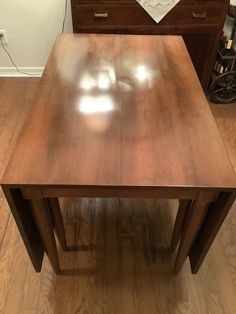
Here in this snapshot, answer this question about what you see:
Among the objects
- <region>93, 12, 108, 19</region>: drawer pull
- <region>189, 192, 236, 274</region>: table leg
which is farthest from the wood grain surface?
<region>189, 192, 236, 274</region>: table leg

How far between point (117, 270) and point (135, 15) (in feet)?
5.42

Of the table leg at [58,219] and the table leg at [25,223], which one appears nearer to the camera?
the table leg at [25,223]

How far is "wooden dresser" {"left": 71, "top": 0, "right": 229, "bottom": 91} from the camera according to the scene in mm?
1932

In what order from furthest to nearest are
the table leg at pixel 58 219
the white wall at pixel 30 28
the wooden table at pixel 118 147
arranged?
the white wall at pixel 30 28
the table leg at pixel 58 219
the wooden table at pixel 118 147

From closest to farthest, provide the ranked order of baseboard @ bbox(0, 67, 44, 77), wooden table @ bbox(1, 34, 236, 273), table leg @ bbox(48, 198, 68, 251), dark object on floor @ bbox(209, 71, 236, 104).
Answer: wooden table @ bbox(1, 34, 236, 273), table leg @ bbox(48, 198, 68, 251), dark object on floor @ bbox(209, 71, 236, 104), baseboard @ bbox(0, 67, 44, 77)

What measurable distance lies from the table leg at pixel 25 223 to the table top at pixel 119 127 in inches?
2.8

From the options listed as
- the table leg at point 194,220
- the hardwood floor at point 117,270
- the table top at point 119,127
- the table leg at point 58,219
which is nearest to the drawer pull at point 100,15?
the table top at point 119,127

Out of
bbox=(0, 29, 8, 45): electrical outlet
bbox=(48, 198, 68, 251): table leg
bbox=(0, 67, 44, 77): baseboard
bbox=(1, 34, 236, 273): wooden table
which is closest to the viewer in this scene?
bbox=(1, 34, 236, 273): wooden table

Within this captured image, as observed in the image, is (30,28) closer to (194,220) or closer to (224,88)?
(224,88)

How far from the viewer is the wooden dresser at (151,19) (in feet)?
6.34

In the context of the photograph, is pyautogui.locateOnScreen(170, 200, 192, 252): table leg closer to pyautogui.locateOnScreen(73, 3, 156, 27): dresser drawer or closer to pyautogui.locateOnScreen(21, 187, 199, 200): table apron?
pyautogui.locateOnScreen(21, 187, 199, 200): table apron

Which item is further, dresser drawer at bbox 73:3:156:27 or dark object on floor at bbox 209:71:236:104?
dark object on floor at bbox 209:71:236:104

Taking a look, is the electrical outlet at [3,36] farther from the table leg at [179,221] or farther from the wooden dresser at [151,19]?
the table leg at [179,221]

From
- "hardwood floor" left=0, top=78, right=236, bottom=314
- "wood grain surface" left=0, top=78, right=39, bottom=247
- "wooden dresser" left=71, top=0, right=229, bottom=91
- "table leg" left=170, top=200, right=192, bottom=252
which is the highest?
"wooden dresser" left=71, top=0, right=229, bottom=91
